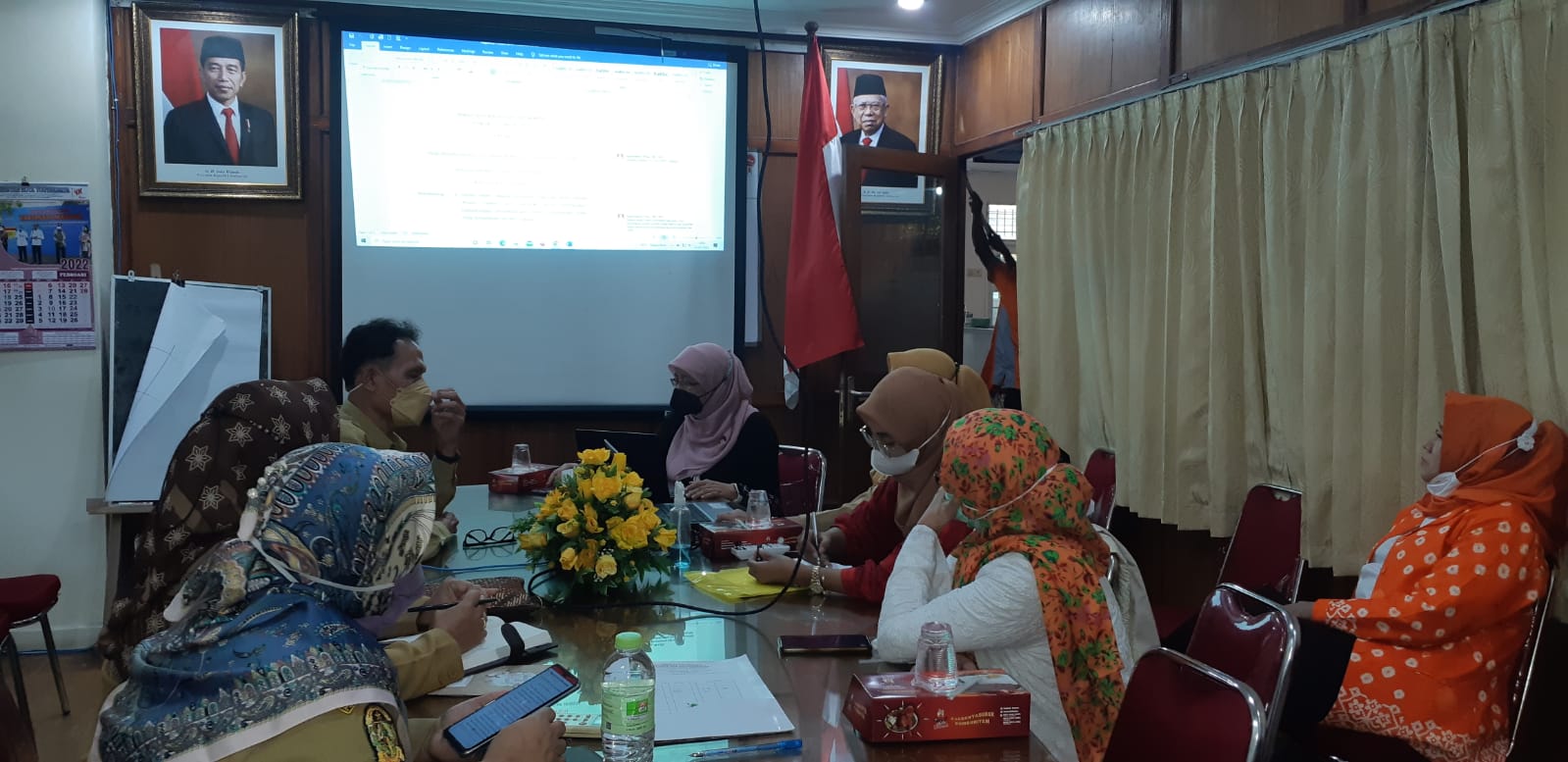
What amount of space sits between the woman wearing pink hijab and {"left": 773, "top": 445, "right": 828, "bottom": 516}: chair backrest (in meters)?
0.06

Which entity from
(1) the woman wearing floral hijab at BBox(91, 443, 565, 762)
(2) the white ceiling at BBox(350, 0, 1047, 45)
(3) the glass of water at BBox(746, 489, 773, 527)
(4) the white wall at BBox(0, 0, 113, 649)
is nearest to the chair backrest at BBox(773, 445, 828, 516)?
(3) the glass of water at BBox(746, 489, 773, 527)

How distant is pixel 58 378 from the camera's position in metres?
4.19

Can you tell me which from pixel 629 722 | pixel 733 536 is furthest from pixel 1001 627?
pixel 733 536

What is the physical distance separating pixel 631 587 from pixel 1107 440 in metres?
2.23

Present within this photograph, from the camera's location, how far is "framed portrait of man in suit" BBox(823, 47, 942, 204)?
4840mm

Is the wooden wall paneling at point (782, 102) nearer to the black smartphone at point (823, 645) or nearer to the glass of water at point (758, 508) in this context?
the glass of water at point (758, 508)

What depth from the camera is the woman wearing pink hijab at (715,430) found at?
390 cm

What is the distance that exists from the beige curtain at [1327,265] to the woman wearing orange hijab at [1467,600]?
0.56 feet

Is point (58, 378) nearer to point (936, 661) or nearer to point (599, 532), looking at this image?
point (599, 532)

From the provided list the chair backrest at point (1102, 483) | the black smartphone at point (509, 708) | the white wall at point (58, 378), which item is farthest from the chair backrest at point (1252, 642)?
the white wall at point (58, 378)

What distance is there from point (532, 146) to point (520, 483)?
1.67 meters

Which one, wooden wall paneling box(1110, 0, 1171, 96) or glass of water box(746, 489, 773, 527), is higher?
wooden wall paneling box(1110, 0, 1171, 96)

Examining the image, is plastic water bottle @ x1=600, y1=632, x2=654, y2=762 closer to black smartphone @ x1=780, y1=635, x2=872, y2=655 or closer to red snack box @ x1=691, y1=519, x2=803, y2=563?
black smartphone @ x1=780, y1=635, x2=872, y2=655

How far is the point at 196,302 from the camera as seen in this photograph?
4211 mm
